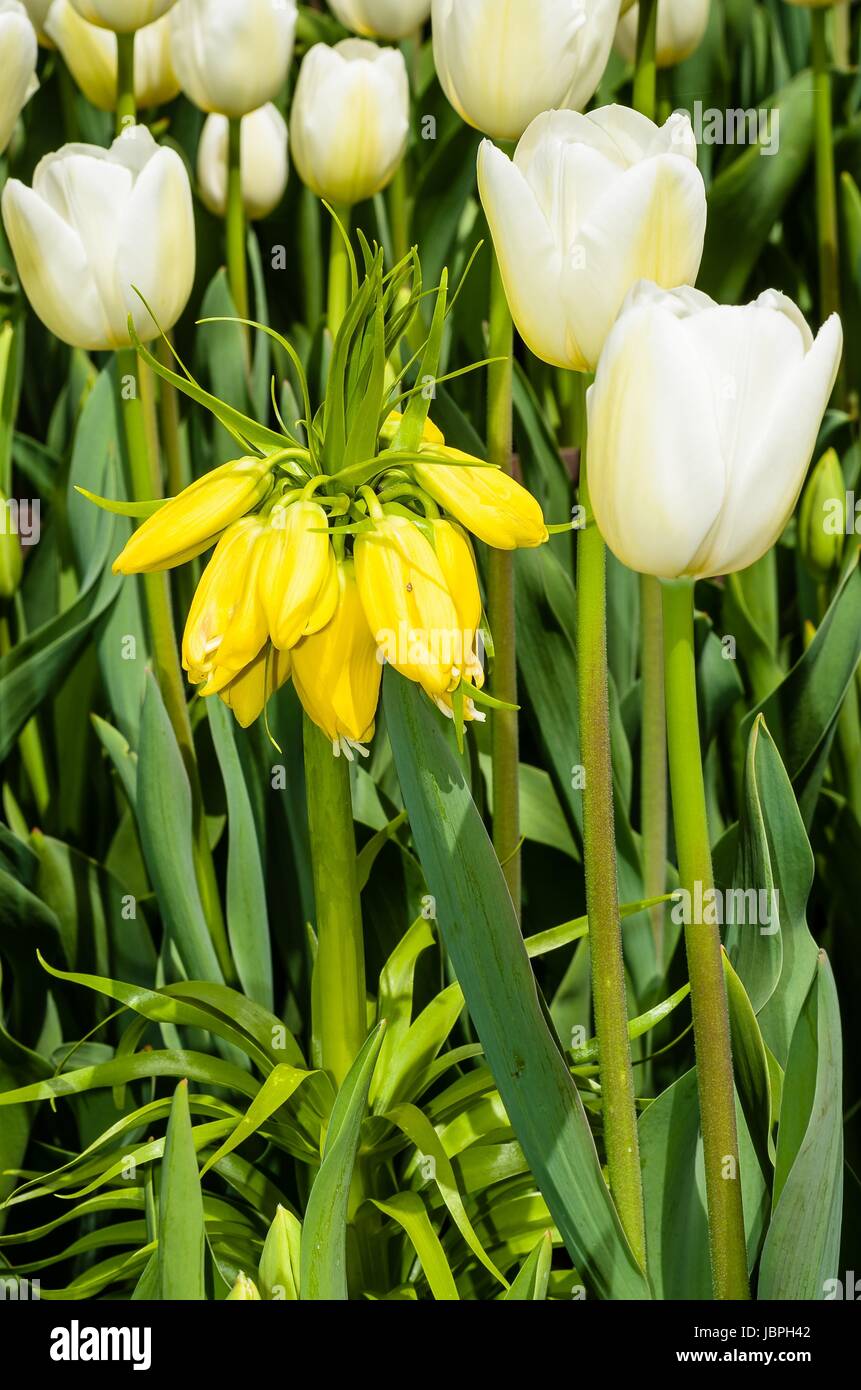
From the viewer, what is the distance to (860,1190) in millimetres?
597

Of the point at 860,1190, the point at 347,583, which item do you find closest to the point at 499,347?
the point at 347,583

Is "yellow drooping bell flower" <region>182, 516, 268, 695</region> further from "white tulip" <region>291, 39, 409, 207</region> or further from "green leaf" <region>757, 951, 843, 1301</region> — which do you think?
"white tulip" <region>291, 39, 409, 207</region>

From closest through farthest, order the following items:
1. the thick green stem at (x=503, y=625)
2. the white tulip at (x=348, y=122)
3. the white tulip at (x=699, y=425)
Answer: the white tulip at (x=699, y=425)
the thick green stem at (x=503, y=625)
the white tulip at (x=348, y=122)

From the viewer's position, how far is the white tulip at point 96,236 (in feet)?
2.03

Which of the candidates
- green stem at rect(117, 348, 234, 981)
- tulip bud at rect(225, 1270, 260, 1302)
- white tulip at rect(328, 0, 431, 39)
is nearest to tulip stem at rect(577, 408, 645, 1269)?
tulip bud at rect(225, 1270, 260, 1302)

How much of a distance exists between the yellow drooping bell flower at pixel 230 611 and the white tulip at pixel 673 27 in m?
0.52

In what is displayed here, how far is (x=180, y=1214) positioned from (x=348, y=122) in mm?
584

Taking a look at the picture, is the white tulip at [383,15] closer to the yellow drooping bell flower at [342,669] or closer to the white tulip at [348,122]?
the white tulip at [348,122]

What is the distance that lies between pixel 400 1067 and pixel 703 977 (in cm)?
16

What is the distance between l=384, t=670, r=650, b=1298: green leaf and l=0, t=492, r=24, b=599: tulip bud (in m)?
0.41

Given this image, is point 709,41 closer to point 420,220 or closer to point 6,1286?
point 420,220

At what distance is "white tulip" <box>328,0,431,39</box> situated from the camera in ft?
2.73

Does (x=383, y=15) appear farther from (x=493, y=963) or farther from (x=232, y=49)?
(x=493, y=963)

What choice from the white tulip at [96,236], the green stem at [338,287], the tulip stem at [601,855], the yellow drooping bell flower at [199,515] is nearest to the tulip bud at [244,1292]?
the tulip stem at [601,855]
